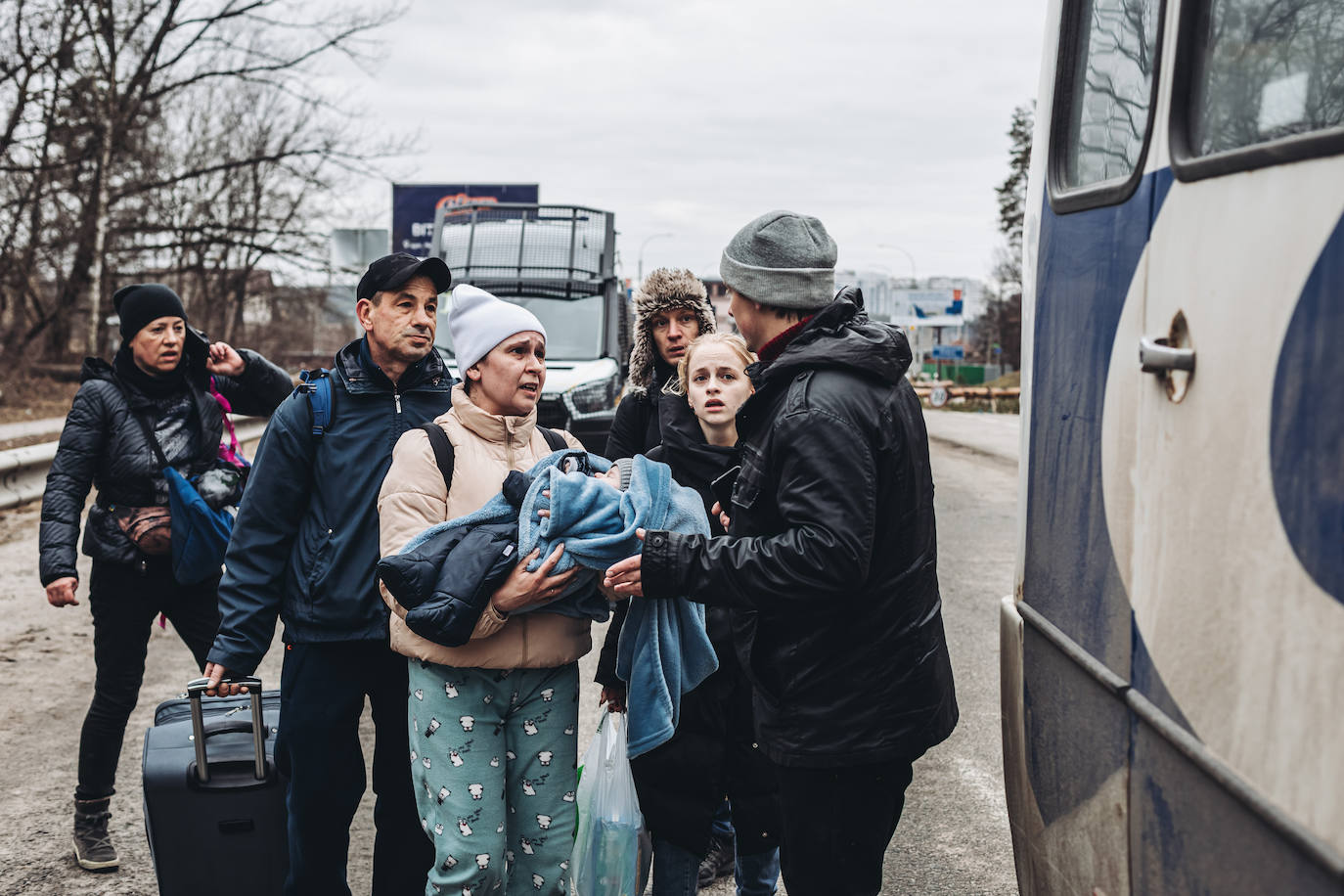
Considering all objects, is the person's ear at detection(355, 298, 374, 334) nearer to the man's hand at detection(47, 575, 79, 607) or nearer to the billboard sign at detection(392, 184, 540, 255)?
the man's hand at detection(47, 575, 79, 607)

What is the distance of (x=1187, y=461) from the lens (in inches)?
67.4

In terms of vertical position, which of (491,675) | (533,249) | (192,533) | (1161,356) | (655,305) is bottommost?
(491,675)

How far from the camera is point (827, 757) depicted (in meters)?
2.52

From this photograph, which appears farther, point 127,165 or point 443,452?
point 127,165

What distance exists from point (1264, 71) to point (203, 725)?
2981 mm

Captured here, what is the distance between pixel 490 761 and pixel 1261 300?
2055 millimetres

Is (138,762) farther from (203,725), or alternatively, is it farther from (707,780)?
(707,780)

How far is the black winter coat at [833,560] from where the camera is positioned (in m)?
2.43

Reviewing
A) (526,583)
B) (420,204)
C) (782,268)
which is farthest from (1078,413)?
(420,204)

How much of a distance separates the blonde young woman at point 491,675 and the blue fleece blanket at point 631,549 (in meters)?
0.07

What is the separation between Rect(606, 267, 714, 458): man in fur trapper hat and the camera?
4328mm

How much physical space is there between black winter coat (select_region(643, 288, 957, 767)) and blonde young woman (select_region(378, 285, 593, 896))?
0.51 meters

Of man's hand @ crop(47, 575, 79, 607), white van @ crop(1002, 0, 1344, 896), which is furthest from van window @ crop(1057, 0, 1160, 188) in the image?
man's hand @ crop(47, 575, 79, 607)

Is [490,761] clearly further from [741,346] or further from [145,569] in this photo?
[145,569]
